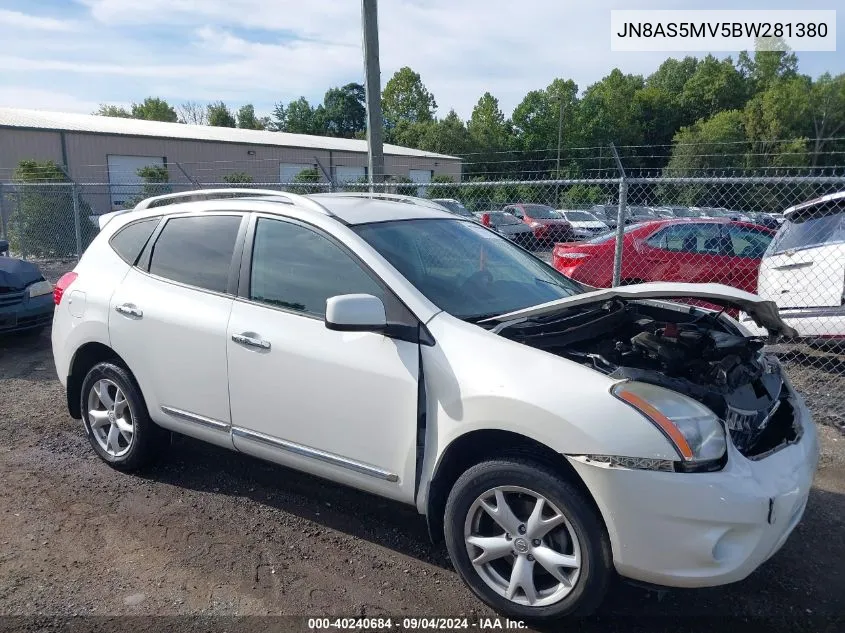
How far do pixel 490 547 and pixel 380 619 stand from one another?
0.57m

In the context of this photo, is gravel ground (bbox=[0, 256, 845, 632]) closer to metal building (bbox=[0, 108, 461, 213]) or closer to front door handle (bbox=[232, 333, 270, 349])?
front door handle (bbox=[232, 333, 270, 349])

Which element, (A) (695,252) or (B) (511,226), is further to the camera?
(B) (511,226)

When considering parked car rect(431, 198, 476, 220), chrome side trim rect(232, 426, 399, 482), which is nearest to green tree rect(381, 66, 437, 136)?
parked car rect(431, 198, 476, 220)

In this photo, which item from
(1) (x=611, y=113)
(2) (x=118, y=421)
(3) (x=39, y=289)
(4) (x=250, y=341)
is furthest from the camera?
(1) (x=611, y=113)

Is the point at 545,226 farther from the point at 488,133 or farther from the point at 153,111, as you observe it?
A: the point at 153,111

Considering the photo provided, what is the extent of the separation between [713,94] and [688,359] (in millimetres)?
73481

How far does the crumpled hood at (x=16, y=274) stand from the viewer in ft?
24.1

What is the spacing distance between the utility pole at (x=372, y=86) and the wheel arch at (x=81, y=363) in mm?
3839

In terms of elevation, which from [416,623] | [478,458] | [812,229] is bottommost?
[416,623]

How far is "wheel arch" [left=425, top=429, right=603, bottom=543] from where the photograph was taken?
269cm

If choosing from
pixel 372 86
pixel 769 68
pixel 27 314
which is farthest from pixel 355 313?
pixel 769 68

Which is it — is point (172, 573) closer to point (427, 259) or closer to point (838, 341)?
point (427, 259)

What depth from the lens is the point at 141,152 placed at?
29.0 metres

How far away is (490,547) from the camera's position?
112 inches
